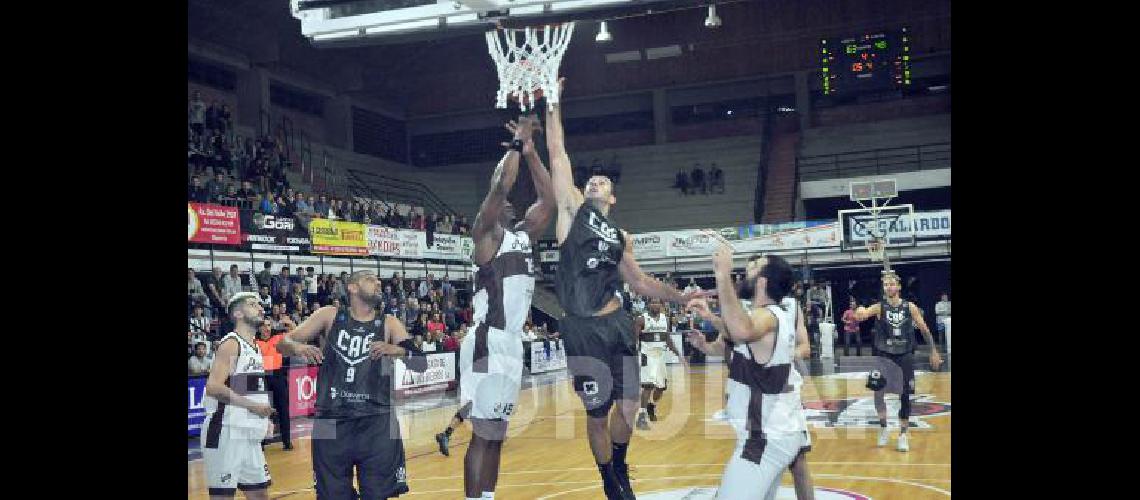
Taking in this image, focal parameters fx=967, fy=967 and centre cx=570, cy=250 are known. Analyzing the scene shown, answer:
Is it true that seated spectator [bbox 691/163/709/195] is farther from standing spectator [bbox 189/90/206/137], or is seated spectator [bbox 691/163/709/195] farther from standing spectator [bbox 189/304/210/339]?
standing spectator [bbox 189/304/210/339]

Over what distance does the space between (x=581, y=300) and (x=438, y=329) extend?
934 cm

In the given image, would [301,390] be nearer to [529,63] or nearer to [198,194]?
[198,194]

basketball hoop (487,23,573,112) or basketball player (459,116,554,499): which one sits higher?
basketball hoop (487,23,573,112)

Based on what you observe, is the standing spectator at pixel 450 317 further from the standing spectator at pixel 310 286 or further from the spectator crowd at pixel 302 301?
the standing spectator at pixel 310 286

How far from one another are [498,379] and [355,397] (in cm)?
123

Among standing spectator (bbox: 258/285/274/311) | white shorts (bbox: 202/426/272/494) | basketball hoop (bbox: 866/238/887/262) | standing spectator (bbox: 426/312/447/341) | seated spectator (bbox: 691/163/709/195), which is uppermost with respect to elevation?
seated spectator (bbox: 691/163/709/195)

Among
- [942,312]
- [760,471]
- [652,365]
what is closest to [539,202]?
[760,471]

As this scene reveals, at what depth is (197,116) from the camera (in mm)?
18234

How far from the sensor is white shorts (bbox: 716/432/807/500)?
15.5 feet

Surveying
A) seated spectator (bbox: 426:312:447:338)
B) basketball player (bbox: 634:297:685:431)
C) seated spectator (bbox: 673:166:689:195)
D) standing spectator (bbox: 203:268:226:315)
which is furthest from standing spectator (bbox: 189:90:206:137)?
seated spectator (bbox: 673:166:689:195)

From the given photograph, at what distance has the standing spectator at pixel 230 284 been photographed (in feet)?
46.2

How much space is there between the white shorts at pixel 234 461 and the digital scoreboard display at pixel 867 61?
53.2 ft
